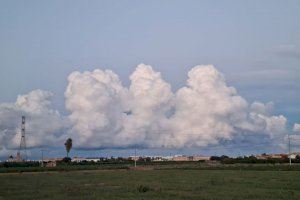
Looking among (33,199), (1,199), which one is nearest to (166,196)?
(33,199)

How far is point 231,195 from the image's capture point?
138ft

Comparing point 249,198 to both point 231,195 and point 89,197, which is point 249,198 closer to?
point 231,195

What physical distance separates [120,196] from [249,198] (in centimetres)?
1036

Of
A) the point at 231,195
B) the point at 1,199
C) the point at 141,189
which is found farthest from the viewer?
the point at 141,189

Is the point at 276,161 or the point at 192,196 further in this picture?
the point at 276,161

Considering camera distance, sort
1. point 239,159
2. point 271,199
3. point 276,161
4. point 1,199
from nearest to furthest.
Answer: point 271,199 → point 1,199 → point 276,161 → point 239,159

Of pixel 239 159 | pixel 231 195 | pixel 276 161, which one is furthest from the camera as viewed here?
pixel 239 159

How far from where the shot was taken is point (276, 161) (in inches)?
6777

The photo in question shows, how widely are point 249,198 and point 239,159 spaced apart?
496 feet

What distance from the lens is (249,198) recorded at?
39.6 metres

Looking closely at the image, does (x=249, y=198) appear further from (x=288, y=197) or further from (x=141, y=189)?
(x=141, y=189)

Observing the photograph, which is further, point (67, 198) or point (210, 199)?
point (67, 198)

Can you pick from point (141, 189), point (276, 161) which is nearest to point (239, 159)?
point (276, 161)

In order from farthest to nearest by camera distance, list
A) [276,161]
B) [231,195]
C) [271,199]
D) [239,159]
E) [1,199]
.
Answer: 1. [239,159]
2. [276,161]
3. [1,199]
4. [231,195]
5. [271,199]
